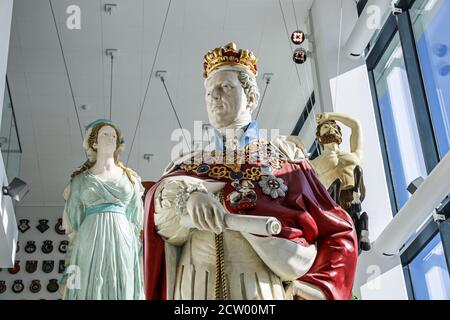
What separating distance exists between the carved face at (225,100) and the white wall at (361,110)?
16.9 feet

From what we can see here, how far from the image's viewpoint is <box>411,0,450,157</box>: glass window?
8430 millimetres

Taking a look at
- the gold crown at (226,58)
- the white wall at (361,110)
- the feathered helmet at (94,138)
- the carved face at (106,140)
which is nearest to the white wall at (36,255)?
the white wall at (361,110)

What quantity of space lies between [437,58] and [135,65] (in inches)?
192

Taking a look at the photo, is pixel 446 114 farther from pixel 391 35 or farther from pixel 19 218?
pixel 19 218

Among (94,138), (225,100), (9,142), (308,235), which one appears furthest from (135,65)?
(308,235)

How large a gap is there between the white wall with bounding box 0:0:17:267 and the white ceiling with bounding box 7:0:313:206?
1.39 m

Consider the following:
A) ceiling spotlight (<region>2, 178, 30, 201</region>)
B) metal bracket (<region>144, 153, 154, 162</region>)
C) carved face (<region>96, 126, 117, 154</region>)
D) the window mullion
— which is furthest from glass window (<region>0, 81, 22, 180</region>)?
the window mullion

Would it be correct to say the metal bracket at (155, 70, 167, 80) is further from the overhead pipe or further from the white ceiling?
the overhead pipe

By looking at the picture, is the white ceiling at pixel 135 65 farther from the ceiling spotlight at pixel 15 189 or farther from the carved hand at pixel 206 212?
the carved hand at pixel 206 212

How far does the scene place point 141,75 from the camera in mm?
11969

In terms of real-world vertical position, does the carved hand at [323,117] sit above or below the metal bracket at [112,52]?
below

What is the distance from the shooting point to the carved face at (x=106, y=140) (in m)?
6.04

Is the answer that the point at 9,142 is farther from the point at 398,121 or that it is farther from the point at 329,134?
the point at 398,121

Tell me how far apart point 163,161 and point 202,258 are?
36.8ft
